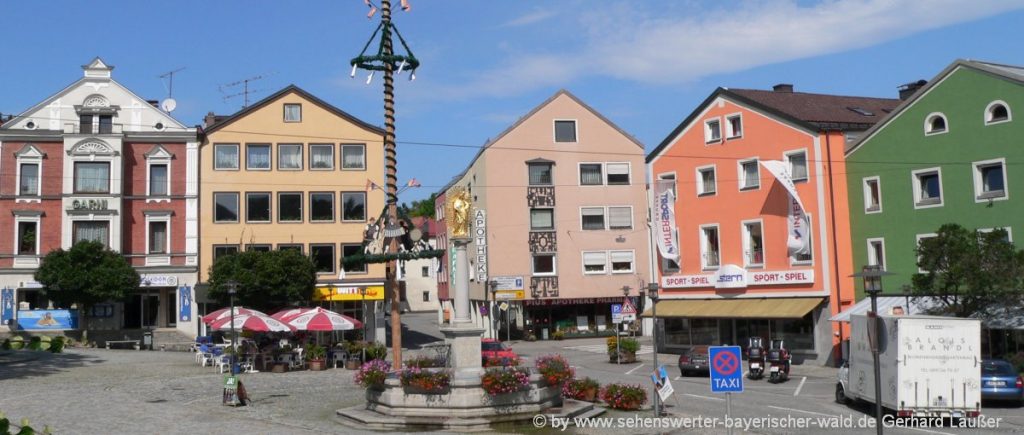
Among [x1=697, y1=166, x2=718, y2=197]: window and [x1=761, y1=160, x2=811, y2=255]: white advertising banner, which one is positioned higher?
[x1=697, y1=166, x2=718, y2=197]: window

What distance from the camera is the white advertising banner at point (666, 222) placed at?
43312 mm

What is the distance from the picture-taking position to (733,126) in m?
41.5

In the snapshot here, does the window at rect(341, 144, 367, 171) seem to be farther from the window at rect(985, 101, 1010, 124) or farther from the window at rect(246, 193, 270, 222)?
the window at rect(985, 101, 1010, 124)

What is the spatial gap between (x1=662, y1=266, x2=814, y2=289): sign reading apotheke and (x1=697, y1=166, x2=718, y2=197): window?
12.8 feet

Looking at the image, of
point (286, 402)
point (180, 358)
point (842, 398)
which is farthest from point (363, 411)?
point (180, 358)

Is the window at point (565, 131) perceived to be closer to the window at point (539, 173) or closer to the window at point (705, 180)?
the window at point (539, 173)

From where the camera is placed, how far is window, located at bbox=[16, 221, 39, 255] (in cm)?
4722

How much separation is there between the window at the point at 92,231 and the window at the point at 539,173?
23912 millimetres

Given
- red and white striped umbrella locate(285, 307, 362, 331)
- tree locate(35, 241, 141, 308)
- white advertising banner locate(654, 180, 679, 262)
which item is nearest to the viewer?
red and white striped umbrella locate(285, 307, 362, 331)

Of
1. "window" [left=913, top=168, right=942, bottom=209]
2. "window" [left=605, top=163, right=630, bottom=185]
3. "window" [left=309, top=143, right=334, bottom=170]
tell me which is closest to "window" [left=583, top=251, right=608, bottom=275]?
"window" [left=605, top=163, right=630, bottom=185]

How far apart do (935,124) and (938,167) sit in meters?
1.66

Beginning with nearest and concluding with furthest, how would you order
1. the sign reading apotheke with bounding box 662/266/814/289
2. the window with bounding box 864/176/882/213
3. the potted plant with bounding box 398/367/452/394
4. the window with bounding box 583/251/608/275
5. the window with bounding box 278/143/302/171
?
the potted plant with bounding box 398/367/452/394
the window with bounding box 864/176/882/213
the sign reading apotheke with bounding box 662/266/814/289
the window with bounding box 278/143/302/171
the window with bounding box 583/251/608/275

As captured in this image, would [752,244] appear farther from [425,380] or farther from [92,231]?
[92,231]

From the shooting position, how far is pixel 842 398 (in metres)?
24.0
